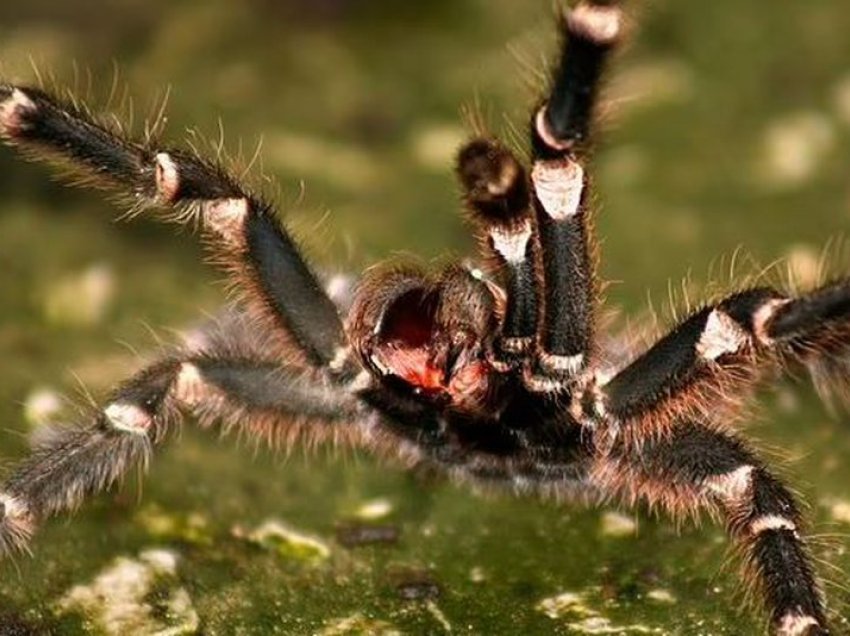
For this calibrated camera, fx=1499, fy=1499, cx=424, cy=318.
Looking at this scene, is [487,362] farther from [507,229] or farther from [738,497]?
[738,497]

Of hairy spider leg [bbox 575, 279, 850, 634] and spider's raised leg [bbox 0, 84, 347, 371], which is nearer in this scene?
hairy spider leg [bbox 575, 279, 850, 634]

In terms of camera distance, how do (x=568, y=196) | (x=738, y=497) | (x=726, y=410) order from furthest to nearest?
1. (x=726, y=410)
2. (x=738, y=497)
3. (x=568, y=196)

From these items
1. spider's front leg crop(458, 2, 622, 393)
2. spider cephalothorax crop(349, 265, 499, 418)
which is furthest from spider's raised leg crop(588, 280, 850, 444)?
spider cephalothorax crop(349, 265, 499, 418)

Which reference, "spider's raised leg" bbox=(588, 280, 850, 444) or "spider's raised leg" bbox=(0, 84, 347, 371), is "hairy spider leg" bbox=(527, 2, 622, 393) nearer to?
"spider's raised leg" bbox=(588, 280, 850, 444)

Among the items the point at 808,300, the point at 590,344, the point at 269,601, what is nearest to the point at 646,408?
the point at 590,344

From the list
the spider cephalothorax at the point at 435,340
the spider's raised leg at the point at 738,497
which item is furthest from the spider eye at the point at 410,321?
the spider's raised leg at the point at 738,497

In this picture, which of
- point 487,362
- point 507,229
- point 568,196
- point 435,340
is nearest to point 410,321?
point 435,340

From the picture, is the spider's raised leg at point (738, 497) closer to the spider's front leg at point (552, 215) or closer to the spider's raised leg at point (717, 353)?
the spider's raised leg at point (717, 353)
